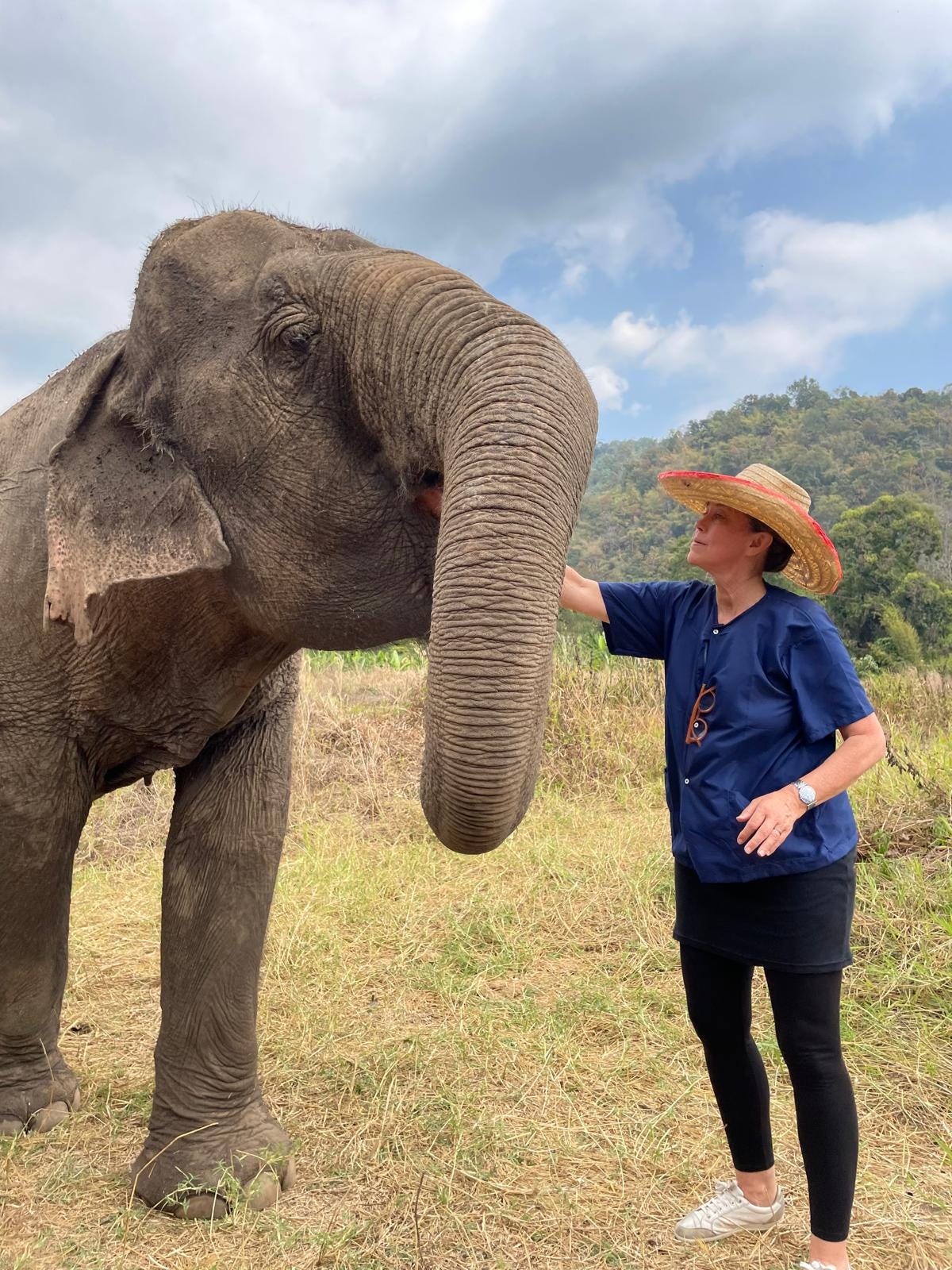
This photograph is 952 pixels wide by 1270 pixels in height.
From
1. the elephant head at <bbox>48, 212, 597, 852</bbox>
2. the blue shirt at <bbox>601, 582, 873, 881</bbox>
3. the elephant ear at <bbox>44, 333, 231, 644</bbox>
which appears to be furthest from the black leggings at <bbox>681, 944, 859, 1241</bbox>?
the elephant ear at <bbox>44, 333, 231, 644</bbox>

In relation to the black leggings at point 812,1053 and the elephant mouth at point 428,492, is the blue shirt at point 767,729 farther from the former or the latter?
the elephant mouth at point 428,492

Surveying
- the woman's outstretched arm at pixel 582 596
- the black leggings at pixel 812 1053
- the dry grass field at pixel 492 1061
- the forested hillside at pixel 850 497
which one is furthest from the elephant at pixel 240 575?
the forested hillside at pixel 850 497

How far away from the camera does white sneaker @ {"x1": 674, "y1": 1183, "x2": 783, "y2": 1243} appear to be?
268 cm

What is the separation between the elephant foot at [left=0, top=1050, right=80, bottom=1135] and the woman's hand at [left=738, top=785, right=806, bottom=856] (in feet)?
7.55

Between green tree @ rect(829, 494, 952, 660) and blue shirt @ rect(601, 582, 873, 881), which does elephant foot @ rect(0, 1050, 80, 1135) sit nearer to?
blue shirt @ rect(601, 582, 873, 881)

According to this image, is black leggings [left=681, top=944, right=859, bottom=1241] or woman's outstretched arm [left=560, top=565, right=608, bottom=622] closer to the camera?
black leggings [left=681, top=944, right=859, bottom=1241]

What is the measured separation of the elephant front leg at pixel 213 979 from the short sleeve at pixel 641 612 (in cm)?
110

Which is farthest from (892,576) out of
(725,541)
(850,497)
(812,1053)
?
Result: (850,497)

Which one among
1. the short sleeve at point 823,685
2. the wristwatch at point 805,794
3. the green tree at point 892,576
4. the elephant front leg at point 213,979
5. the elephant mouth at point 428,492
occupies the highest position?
the green tree at point 892,576

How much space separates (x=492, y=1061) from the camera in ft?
12.4

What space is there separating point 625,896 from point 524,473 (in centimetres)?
396

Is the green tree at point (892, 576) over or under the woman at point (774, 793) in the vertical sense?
over

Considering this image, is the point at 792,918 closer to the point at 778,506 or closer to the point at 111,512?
the point at 778,506

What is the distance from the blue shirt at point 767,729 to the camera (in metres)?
2.30
